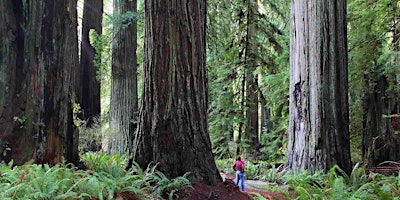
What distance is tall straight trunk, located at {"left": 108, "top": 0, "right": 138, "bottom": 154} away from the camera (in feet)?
33.6

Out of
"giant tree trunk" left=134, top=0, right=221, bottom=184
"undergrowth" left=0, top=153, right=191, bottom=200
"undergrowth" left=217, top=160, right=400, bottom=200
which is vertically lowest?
"undergrowth" left=217, top=160, right=400, bottom=200

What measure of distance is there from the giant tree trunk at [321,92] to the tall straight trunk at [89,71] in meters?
6.84

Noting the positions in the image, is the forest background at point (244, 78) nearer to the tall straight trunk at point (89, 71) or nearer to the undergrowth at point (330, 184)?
the tall straight trunk at point (89, 71)

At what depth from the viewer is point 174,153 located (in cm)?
515

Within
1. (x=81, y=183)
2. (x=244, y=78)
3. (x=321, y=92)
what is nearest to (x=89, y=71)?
(x=244, y=78)

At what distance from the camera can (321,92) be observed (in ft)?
23.4

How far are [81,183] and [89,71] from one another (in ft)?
29.7

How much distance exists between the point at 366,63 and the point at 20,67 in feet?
26.5

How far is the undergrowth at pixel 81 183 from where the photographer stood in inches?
133

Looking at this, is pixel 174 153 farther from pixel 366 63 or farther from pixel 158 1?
pixel 366 63

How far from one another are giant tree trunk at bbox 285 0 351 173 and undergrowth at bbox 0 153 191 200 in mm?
3266

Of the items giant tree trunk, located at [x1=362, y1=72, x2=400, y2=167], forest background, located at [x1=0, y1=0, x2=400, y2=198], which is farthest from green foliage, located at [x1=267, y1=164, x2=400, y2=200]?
giant tree trunk, located at [x1=362, y1=72, x2=400, y2=167]

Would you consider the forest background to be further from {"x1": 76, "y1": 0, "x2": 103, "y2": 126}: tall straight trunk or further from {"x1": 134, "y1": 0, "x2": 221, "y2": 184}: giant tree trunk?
{"x1": 134, "y1": 0, "x2": 221, "y2": 184}: giant tree trunk

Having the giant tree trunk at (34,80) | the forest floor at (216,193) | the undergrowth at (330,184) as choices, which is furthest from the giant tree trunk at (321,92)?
the giant tree trunk at (34,80)
